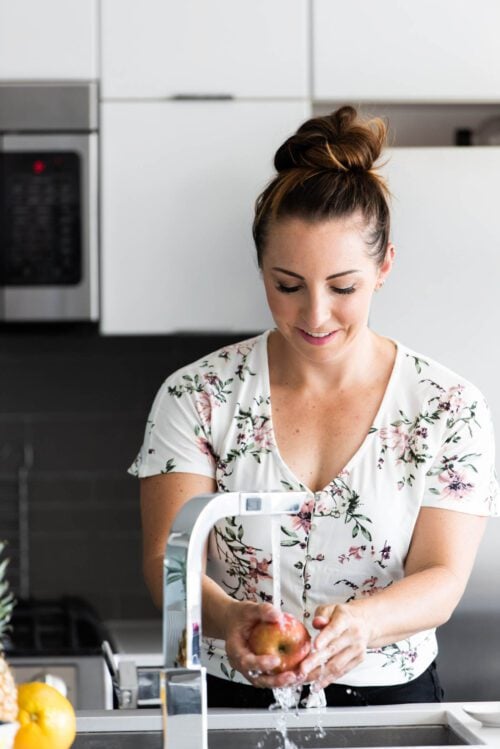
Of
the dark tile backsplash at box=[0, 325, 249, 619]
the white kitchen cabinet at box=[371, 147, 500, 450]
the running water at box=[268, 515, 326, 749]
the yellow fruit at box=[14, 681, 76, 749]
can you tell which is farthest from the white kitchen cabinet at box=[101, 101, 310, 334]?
the yellow fruit at box=[14, 681, 76, 749]

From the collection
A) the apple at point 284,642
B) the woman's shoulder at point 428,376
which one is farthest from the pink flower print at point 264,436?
the apple at point 284,642

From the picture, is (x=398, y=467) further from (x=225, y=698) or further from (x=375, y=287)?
(x=225, y=698)

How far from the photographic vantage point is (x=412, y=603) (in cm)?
147

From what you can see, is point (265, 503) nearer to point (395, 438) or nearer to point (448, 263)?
point (395, 438)

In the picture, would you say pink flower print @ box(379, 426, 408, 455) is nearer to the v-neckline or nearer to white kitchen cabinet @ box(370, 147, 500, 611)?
the v-neckline

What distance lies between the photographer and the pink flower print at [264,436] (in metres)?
1.68

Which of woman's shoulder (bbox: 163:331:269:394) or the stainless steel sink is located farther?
woman's shoulder (bbox: 163:331:269:394)

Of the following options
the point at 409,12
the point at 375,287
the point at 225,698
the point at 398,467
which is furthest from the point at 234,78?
the point at 225,698

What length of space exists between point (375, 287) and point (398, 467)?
0.85 feet

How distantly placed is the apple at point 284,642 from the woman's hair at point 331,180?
1.92ft

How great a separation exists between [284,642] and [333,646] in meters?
0.06

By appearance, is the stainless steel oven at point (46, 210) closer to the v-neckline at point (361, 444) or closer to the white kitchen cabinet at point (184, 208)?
the white kitchen cabinet at point (184, 208)

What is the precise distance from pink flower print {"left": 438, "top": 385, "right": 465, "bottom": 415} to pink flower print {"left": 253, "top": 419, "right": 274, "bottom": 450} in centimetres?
25

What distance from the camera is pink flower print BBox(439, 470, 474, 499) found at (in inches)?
63.4
